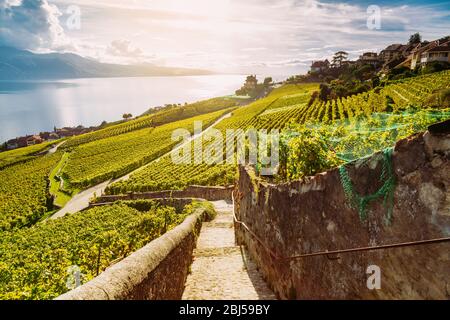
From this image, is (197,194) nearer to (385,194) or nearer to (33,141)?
(385,194)

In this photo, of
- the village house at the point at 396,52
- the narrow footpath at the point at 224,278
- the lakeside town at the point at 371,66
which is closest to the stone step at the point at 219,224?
the narrow footpath at the point at 224,278

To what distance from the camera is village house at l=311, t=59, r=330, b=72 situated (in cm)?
13618

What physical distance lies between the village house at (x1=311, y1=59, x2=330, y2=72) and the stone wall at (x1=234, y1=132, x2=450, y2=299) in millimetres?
136780

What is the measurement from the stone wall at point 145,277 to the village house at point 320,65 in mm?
136025

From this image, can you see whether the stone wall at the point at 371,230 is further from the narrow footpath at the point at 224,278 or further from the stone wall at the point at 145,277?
the stone wall at the point at 145,277

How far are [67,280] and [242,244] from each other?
525cm

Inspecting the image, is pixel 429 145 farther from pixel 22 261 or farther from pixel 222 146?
pixel 222 146

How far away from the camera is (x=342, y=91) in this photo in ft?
214

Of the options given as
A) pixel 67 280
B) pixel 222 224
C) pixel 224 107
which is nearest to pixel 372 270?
pixel 67 280

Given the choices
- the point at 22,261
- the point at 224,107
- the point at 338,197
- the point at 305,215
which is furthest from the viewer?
the point at 224,107

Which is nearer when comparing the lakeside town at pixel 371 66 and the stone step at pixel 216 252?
the stone step at pixel 216 252

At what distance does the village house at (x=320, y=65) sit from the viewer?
13618cm

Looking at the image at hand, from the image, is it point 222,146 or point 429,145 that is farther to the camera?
point 222,146
